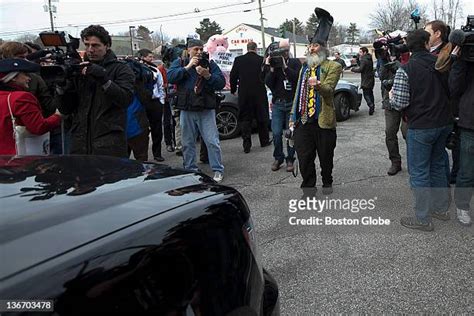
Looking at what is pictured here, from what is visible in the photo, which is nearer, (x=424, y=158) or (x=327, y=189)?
(x=424, y=158)

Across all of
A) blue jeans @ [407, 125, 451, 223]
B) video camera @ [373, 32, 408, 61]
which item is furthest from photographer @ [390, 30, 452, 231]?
video camera @ [373, 32, 408, 61]

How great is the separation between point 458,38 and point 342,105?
22.1 ft

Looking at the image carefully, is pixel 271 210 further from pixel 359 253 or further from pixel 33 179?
pixel 33 179

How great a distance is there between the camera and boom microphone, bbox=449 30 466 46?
11.2 feet

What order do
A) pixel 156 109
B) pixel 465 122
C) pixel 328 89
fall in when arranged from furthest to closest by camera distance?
pixel 156 109 → pixel 328 89 → pixel 465 122

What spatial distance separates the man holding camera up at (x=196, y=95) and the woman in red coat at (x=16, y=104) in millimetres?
2083

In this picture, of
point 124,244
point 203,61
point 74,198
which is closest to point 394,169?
point 203,61

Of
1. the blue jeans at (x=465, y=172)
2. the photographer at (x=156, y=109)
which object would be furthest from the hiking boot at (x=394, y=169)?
the photographer at (x=156, y=109)

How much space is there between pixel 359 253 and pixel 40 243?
9.45ft

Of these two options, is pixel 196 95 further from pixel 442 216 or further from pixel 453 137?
pixel 442 216

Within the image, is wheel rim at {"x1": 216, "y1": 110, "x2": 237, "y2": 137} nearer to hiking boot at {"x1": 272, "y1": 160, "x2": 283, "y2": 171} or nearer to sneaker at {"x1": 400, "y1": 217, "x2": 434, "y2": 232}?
hiking boot at {"x1": 272, "y1": 160, "x2": 283, "y2": 171}

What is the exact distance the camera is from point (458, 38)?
3424mm

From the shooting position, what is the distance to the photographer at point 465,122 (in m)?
3.61

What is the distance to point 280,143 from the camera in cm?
600
